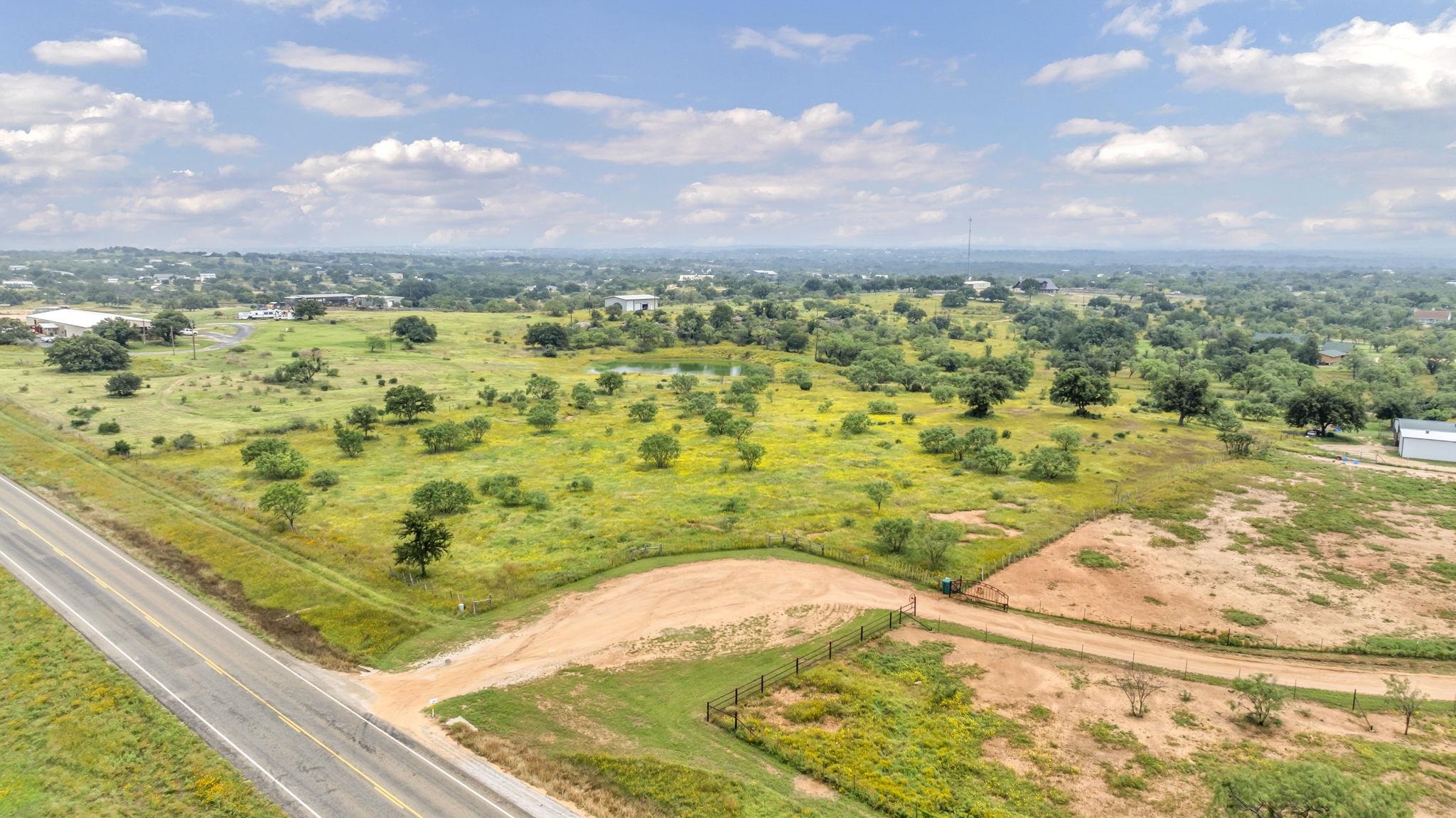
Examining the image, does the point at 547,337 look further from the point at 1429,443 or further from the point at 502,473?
the point at 1429,443

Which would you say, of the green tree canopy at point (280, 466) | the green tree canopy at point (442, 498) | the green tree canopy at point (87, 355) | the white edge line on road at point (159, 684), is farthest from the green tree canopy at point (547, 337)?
the white edge line on road at point (159, 684)

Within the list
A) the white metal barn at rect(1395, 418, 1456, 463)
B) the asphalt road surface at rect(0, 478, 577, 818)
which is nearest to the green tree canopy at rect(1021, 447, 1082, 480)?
the white metal barn at rect(1395, 418, 1456, 463)

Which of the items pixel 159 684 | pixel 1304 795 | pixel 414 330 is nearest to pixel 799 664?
pixel 1304 795

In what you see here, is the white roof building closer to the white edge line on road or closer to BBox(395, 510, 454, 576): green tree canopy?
the white edge line on road

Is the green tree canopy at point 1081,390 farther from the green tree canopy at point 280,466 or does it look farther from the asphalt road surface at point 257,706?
the green tree canopy at point 280,466

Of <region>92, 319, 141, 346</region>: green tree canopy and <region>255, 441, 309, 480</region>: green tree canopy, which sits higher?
<region>92, 319, 141, 346</region>: green tree canopy
